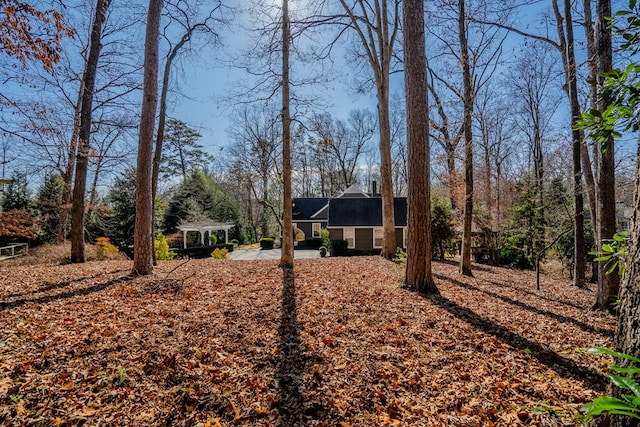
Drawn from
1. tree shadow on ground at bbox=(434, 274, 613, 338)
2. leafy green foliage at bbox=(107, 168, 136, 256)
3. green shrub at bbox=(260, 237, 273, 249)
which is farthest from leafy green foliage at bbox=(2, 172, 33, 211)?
tree shadow on ground at bbox=(434, 274, 613, 338)

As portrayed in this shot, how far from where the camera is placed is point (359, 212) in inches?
Answer: 846

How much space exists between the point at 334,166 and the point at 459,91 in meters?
23.1

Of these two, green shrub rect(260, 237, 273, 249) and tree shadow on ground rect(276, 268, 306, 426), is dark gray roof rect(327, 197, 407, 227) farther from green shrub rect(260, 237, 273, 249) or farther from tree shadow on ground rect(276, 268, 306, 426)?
tree shadow on ground rect(276, 268, 306, 426)

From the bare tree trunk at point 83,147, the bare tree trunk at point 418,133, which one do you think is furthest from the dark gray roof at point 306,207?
Result: the bare tree trunk at point 418,133

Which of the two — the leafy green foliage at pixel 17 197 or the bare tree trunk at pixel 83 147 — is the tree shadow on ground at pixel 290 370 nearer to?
the bare tree trunk at pixel 83 147

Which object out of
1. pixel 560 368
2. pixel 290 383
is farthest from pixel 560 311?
pixel 290 383

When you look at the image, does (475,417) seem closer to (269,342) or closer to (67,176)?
(269,342)

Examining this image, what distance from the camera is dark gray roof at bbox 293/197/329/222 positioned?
28.3 metres

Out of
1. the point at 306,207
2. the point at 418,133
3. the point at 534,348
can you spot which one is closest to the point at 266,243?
the point at 306,207

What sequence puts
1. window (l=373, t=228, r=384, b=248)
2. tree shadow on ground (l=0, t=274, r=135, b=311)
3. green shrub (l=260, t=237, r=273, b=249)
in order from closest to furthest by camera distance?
tree shadow on ground (l=0, t=274, r=135, b=311) → window (l=373, t=228, r=384, b=248) → green shrub (l=260, t=237, r=273, b=249)

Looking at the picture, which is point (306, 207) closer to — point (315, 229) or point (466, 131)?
point (315, 229)

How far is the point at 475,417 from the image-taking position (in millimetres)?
Result: 2297

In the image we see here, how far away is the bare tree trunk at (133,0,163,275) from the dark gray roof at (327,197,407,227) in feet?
51.9

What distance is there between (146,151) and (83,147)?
11.5 ft
